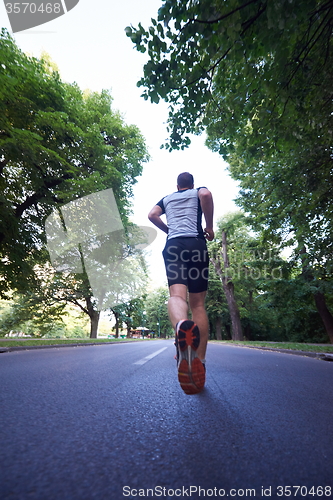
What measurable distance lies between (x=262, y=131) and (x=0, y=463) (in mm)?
5918

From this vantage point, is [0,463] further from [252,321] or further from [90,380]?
[252,321]

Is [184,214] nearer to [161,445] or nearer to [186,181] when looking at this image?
[186,181]

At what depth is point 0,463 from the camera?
104 centimetres

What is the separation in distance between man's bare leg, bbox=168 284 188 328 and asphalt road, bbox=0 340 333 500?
684 mm

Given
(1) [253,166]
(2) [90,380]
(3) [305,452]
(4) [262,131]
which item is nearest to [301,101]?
(4) [262,131]

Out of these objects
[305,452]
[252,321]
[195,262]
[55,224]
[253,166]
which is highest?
[253,166]

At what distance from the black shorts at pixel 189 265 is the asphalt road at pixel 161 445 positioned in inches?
40.7

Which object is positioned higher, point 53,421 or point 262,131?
point 262,131

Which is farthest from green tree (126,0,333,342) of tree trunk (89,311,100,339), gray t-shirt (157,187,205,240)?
tree trunk (89,311,100,339)

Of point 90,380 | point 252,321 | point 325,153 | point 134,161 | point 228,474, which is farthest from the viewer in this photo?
point 252,321

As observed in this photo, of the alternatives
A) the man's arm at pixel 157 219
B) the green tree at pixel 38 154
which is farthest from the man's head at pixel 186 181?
the green tree at pixel 38 154

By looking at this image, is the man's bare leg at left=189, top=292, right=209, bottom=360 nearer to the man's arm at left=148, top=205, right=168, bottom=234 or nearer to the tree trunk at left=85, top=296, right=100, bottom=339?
the man's arm at left=148, top=205, right=168, bottom=234

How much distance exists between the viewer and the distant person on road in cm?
251

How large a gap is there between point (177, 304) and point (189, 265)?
0.43 metres
